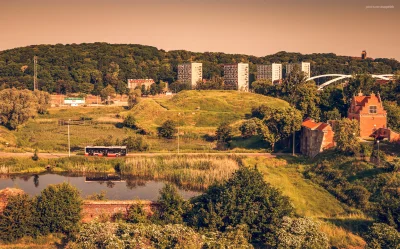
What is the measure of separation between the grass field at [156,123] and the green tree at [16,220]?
2500 cm

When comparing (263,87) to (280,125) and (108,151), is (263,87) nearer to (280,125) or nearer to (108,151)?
(280,125)

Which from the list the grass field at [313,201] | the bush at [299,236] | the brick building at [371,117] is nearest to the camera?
the bush at [299,236]

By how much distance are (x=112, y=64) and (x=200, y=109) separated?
77.3 metres

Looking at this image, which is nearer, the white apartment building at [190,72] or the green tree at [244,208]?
the green tree at [244,208]

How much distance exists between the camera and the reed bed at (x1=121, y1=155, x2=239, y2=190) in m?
→ 37.1

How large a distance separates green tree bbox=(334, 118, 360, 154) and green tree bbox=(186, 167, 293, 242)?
14067 millimetres

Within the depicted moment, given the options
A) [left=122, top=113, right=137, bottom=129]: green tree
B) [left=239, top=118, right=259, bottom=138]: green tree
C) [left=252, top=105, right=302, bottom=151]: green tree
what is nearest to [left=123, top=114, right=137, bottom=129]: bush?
[left=122, top=113, right=137, bottom=129]: green tree

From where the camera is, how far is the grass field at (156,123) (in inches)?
2071

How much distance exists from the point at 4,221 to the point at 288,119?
2975 cm

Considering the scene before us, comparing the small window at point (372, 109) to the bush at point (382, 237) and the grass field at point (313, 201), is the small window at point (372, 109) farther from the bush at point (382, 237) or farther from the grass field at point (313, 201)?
the bush at point (382, 237)

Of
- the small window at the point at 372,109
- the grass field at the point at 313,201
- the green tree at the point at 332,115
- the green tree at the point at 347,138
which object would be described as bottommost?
the grass field at the point at 313,201

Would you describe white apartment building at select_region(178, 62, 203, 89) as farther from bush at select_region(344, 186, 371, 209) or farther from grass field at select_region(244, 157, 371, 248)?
bush at select_region(344, 186, 371, 209)

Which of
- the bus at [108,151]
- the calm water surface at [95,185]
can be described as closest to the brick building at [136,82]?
the bus at [108,151]

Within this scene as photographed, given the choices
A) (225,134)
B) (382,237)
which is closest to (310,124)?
(225,134)
